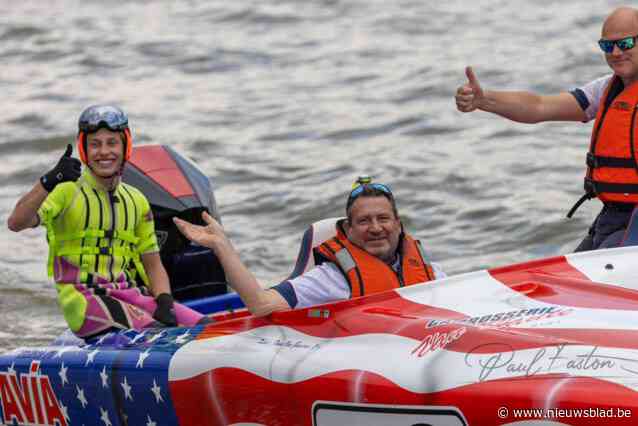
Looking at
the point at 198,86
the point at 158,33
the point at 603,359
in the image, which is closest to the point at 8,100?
the point at 198,86

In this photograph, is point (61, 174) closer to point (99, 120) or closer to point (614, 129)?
point (99, 120)

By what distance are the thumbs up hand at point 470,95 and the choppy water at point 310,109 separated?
3626 millimetres

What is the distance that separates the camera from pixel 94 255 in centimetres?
656

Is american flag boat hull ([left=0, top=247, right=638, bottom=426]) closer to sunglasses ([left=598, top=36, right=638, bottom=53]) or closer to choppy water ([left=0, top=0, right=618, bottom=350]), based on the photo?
sunglasses ([left=598, top=36, right=638, bottom=53])

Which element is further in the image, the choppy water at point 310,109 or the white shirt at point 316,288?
the choppy water at point 310,109

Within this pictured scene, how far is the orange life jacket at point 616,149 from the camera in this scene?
6203 millimetres

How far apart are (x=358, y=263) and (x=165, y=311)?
120 cm

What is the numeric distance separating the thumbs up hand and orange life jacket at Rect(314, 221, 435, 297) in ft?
2.72

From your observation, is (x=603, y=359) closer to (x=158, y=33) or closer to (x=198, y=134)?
(x=198, y=134)

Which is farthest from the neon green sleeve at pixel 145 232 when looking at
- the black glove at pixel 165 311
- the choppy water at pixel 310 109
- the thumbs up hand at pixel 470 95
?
the choppy water at pixel 310 109

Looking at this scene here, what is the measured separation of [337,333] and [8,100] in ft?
40.2

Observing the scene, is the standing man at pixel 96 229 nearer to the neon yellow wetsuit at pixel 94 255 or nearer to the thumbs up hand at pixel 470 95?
the neon yellow wetsuit at pixel 94 255

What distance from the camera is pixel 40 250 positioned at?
436 inches

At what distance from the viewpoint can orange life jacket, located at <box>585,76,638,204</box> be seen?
6203 millimetres
